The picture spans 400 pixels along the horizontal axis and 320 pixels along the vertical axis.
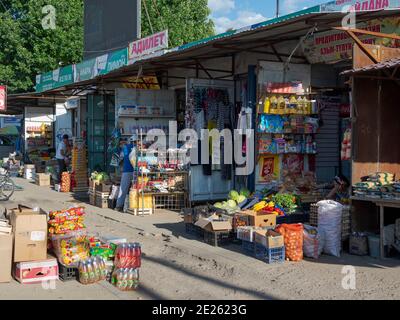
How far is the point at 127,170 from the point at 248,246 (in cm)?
510

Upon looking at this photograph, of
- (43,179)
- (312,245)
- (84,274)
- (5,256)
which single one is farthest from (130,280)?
(43,179)

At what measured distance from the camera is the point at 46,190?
59.1 ft

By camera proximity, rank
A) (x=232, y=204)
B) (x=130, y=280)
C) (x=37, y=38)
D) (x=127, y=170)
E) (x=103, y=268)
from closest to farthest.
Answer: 1. (x=130, y=280)
2. (x=103, y=268)
3. (x=232, y=204)
4. (x=127, y=170)
5. (x=37, y=38)

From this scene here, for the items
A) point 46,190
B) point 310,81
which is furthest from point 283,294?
point 46,190

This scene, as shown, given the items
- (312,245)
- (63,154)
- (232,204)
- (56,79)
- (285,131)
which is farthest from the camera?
(56,79)

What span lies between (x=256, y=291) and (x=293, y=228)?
167 centimetres

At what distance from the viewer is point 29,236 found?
6.48m

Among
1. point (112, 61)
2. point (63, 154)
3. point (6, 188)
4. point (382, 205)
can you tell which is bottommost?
point (6, 188)

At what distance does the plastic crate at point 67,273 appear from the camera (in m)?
6.48

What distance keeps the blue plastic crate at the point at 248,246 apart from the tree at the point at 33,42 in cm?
2315

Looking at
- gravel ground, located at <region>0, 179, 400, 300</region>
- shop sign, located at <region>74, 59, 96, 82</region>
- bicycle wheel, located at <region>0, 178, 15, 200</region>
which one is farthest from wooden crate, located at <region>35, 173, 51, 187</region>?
gravel ground, located at <region>0, 179, 400, 300</region>

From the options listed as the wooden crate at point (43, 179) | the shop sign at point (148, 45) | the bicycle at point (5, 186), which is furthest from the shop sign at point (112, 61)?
the wooden crate at point (43, 179)

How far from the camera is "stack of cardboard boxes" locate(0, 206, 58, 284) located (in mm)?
6328

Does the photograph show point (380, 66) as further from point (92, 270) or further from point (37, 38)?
point (37, 38)
